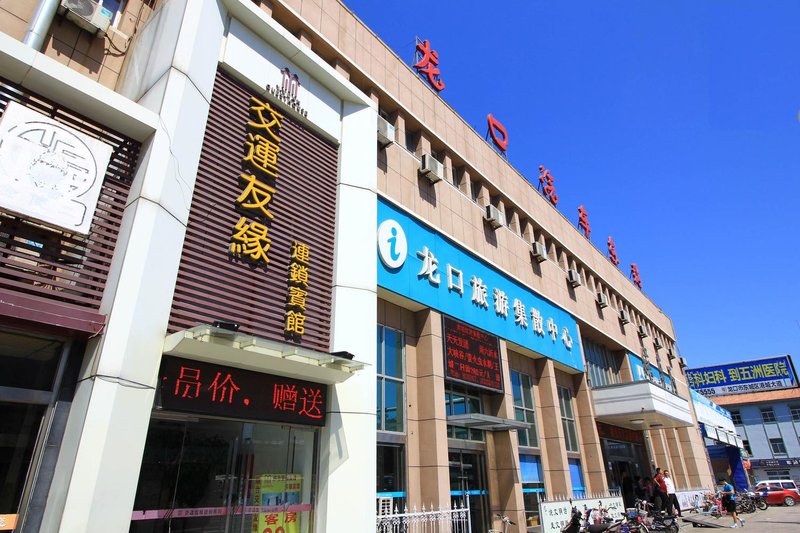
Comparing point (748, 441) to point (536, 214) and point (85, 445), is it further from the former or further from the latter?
point (85, 445)

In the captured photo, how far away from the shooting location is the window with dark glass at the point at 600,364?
966 inches

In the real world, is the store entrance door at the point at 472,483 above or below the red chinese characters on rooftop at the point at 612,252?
below

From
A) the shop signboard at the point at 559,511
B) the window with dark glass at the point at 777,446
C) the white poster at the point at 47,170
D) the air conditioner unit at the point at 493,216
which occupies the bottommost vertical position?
the shop signboard at the point at 559,511

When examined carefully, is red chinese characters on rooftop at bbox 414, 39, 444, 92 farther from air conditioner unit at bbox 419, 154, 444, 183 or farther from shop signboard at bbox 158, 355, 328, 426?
shop signboard at bbox 158, 355, 328, 426

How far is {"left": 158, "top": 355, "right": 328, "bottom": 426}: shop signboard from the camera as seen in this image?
21.9 ft

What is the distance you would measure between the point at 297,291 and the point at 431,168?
24.7 ft

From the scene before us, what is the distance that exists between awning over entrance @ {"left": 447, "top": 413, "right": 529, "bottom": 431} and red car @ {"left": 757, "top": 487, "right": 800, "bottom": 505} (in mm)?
25834

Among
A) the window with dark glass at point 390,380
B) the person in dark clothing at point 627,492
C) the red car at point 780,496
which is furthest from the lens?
the red car at point 780,496

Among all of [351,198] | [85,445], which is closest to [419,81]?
[351,198]

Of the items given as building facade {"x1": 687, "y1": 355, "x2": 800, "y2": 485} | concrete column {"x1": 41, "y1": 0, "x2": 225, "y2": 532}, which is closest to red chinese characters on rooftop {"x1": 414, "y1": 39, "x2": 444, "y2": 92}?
concrete column {"x1": 41, "y1": 0, "x2": 225, "y2": 532}

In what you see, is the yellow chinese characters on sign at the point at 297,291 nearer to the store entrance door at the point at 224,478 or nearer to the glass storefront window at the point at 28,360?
the store entrance door at the point at 224,478

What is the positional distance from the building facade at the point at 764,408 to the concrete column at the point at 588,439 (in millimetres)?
44188

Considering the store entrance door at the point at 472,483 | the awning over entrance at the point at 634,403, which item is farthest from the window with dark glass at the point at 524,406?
the awning over entrance at the point at 634,403

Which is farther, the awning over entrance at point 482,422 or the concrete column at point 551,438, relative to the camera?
the concrete column at point 551,438
